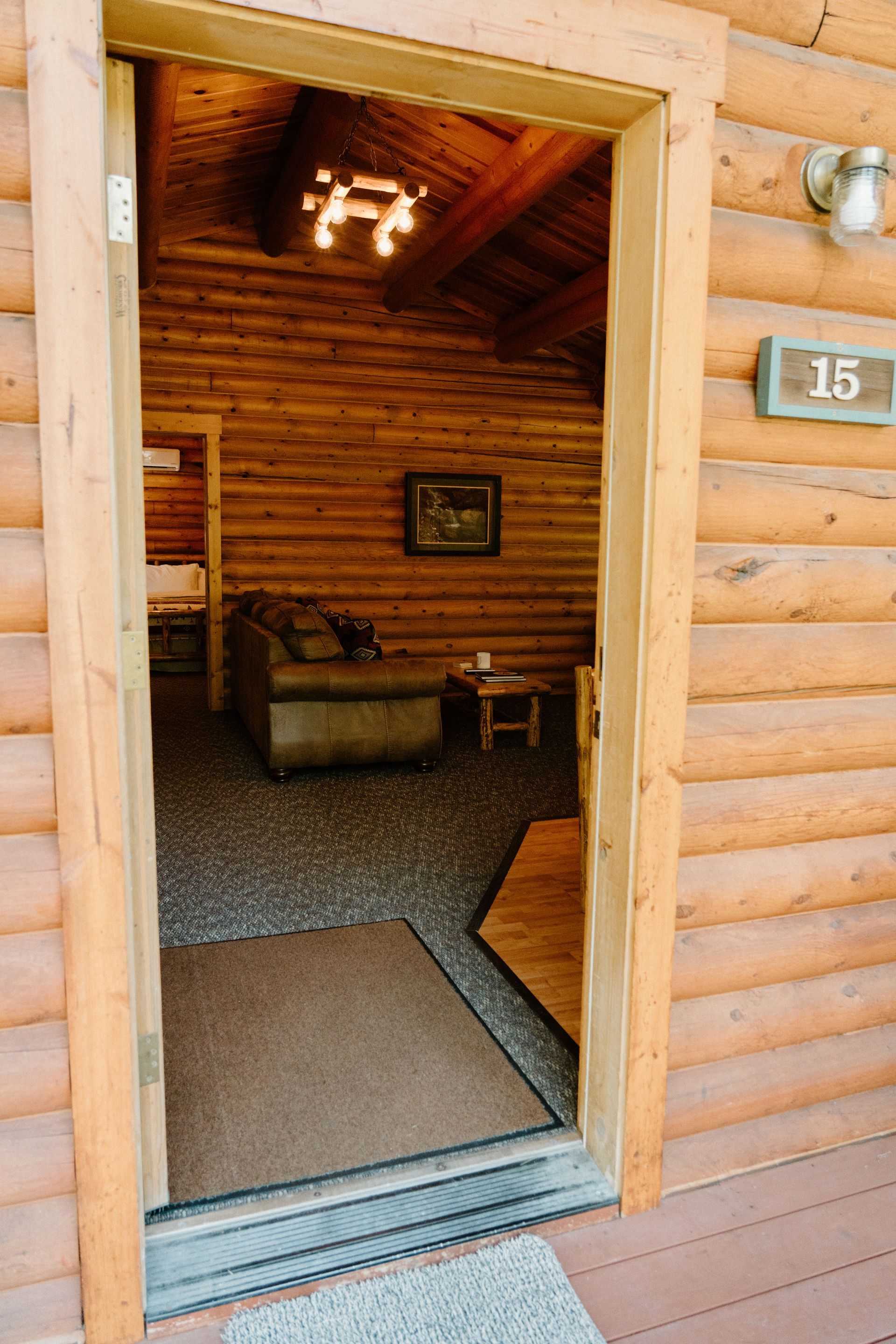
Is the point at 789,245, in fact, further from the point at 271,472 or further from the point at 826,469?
the point at 271,472

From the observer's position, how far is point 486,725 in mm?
6391

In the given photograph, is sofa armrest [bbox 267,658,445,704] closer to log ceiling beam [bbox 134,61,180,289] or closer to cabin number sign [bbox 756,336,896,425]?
log ceiling beam [bbox 134,61,180,289]

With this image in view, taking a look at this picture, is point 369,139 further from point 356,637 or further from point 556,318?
point 356,637

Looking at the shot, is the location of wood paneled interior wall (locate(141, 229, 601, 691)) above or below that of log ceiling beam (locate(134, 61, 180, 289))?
below

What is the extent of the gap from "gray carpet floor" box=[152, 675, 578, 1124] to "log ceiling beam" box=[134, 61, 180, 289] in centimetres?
244

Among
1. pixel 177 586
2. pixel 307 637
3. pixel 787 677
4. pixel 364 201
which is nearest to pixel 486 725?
pixel 307 637

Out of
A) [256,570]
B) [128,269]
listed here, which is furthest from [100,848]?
[256,570]

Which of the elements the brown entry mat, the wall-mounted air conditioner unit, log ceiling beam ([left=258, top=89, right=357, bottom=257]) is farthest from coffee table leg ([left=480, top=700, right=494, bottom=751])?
the wall-mounted air conditioner unit

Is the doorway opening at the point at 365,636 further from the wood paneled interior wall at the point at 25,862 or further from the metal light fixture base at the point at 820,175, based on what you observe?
the metal light fixture base at the point at 820,175

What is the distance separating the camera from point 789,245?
193cm

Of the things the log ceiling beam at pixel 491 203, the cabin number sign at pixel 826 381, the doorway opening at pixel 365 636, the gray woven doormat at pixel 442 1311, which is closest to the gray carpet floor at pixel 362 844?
the doorway opening at pixel 365 636

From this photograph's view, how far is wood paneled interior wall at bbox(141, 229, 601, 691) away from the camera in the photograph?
7090 mm

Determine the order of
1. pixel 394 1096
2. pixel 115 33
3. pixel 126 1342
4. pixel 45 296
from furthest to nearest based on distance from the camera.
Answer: pixel 394 1096
pixel 126 1342
pixel 115 33
pixel 45 296

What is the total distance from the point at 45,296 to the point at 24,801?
84cm
